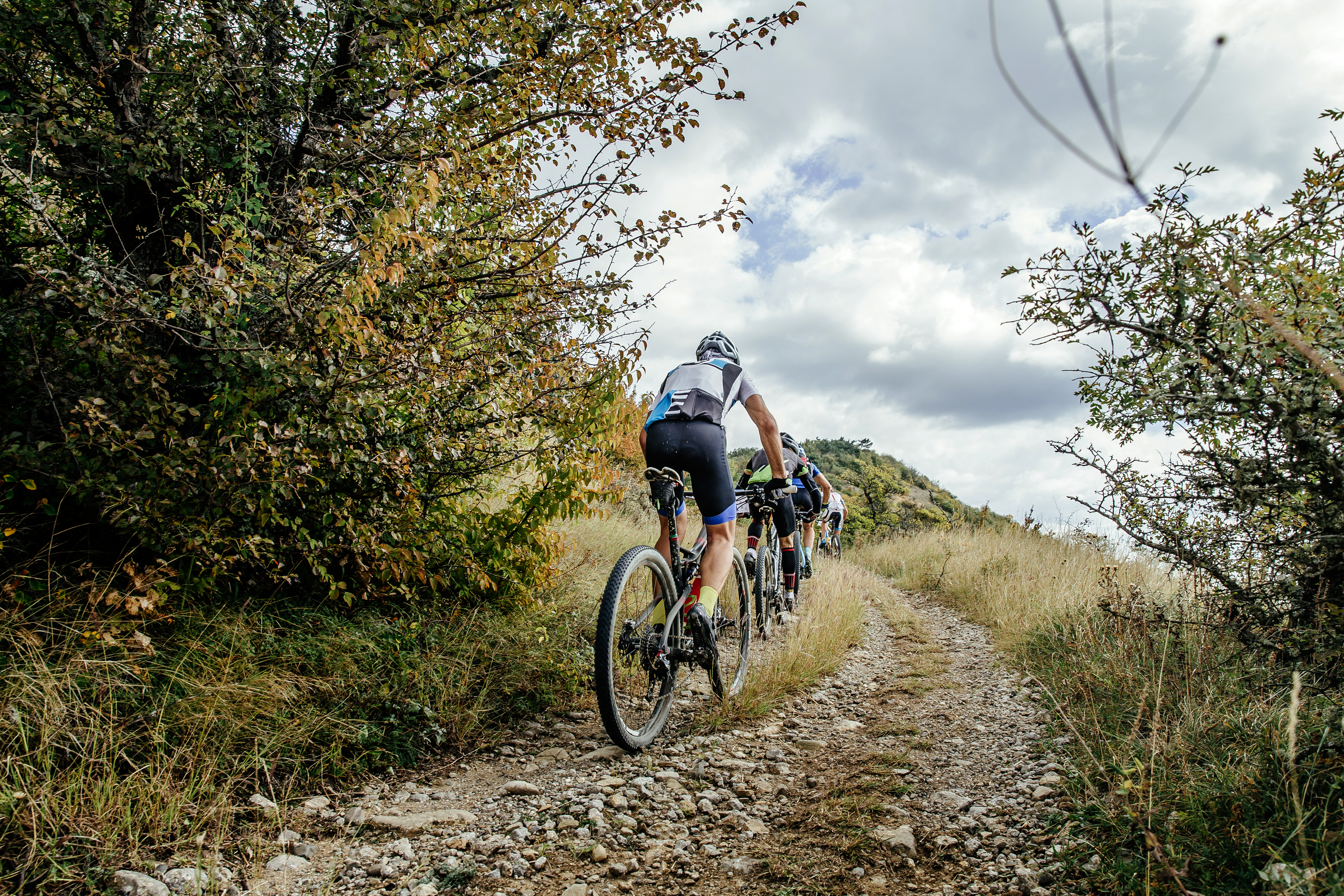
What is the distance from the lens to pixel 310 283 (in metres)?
3.56

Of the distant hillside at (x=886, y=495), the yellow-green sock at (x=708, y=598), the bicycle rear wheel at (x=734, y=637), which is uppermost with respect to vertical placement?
the distant hillside at (x=886, y=495)

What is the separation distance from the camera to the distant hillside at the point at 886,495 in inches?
666

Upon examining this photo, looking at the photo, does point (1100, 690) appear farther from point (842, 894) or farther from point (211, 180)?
point (211, 180)

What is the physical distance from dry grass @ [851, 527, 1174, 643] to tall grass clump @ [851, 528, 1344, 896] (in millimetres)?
176

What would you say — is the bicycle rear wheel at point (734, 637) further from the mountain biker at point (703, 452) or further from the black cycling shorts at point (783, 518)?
the black cycling shorts at point (783, 518)

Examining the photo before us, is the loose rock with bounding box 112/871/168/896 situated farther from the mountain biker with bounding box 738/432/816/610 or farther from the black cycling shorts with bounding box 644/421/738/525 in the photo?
the mountain biker with bounding box 738/432/816/610

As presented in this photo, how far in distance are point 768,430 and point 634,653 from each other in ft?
5.51

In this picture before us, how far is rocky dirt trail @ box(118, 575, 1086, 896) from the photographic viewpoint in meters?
2.48

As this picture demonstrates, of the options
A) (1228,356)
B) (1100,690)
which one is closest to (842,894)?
(1100,690)

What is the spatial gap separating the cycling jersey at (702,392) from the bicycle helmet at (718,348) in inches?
2.2

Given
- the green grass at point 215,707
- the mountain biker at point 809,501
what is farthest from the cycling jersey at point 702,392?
the mountain biker at point 809,501

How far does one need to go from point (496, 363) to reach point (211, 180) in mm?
2081

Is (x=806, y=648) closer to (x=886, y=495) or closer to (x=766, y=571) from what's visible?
(x=766, y=571)

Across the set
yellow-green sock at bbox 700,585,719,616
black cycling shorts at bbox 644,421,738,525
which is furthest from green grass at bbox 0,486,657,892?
black cycling shorts at bbox 644,421,738,525
